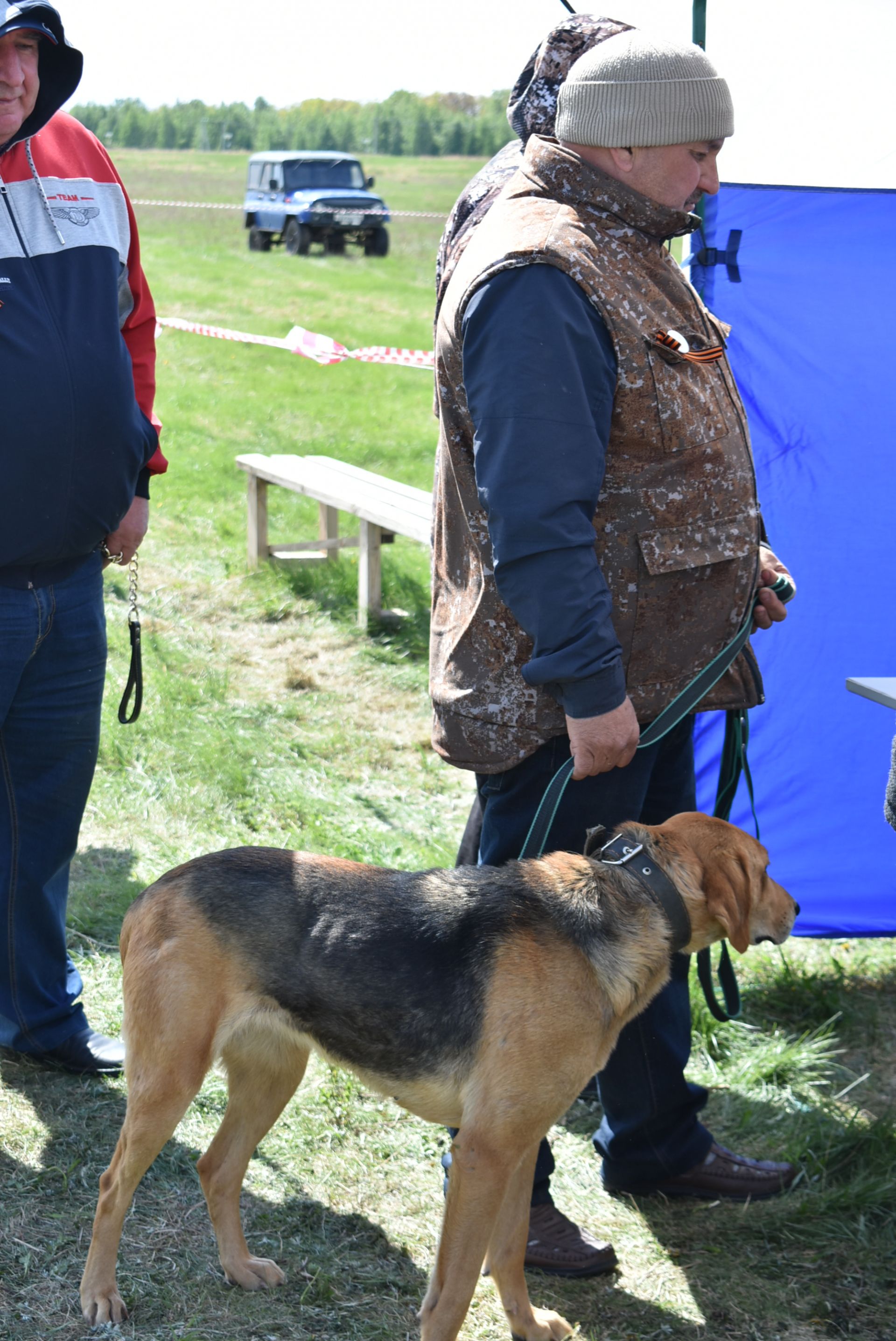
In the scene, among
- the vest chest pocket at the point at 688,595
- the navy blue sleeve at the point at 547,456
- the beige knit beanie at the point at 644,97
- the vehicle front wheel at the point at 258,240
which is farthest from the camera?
the vehicle front wheel at the point at 258,240

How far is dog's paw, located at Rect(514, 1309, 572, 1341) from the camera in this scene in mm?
2611

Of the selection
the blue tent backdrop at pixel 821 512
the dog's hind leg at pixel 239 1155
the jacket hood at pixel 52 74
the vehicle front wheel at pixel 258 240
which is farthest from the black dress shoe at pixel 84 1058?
the vehicle front wheel at pixel 258 240

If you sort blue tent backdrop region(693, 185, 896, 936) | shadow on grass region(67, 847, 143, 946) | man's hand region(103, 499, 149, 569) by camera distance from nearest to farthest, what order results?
man's hand region(103, 499, 149, 569) < blue tent backdrop region(693, 185, 896, 936) < shadow on grass region(67, 847, 143, 946)

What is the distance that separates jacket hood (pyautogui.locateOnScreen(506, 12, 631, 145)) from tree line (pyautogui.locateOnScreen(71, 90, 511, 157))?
46.0m

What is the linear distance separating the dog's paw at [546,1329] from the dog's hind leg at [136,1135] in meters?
0.84

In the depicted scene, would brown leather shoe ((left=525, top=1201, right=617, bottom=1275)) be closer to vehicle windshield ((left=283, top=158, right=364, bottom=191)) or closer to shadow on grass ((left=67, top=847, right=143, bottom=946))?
shadow on grass ((left=67, top=847, right=143, bottom=946))

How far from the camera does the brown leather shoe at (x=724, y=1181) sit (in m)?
3.10

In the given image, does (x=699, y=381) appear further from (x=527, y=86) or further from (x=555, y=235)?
(x=527, y=86)

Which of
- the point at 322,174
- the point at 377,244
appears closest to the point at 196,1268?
the point at 377,244

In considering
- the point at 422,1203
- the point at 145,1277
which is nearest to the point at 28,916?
the point at 145,1277

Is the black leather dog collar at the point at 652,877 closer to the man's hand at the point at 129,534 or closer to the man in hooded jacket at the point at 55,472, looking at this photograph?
the man in hooded jacket at the point at 55,472

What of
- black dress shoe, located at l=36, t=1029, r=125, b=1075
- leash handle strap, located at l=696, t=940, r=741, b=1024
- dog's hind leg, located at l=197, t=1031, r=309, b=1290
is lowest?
black dress shoe, located at l=36, t=1029, r=125, b=1075

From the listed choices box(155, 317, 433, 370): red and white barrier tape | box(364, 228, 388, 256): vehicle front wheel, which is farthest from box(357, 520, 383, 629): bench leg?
box(364, 228, 388, 256): vehicle front wheel

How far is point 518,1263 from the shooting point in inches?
103
